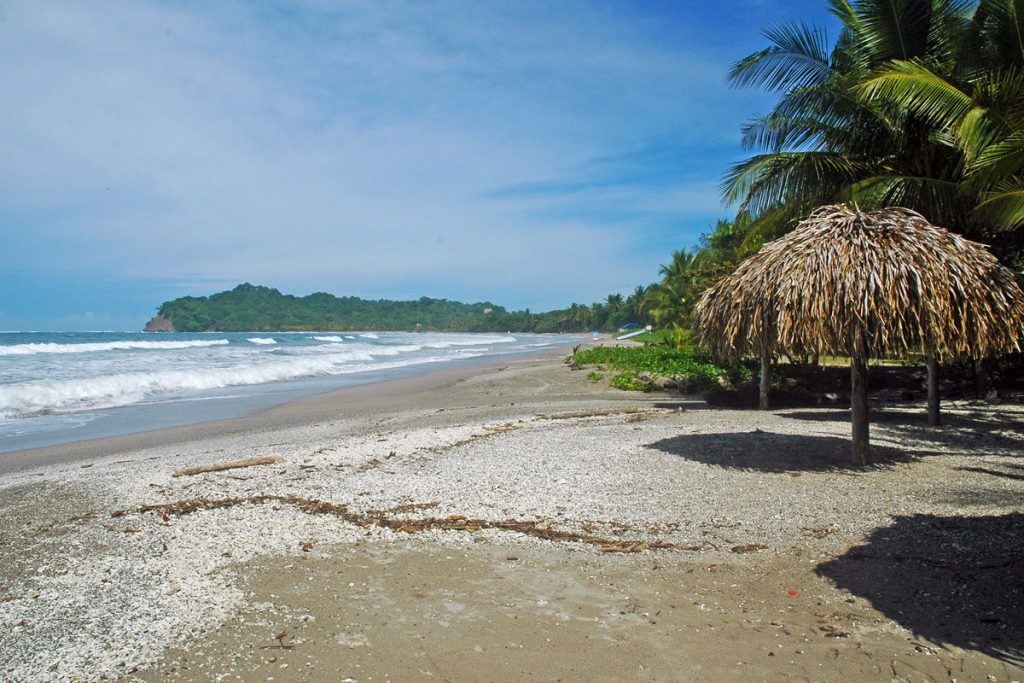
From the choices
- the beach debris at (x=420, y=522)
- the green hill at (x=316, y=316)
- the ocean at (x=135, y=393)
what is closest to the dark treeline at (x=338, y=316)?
the green hill at (x=316, y=316)

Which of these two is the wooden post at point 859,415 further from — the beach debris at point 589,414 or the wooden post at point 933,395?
the beach debris at point 589,414

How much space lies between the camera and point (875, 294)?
6398 millimetres

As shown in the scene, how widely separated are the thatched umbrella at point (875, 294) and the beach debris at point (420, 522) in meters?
2.58

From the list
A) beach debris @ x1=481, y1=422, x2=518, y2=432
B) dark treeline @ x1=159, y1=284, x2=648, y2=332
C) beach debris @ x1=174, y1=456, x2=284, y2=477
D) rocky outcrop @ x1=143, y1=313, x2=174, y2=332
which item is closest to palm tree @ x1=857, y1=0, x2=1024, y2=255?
beach debris @ x1=481, y1=422, x2=518, y2=432

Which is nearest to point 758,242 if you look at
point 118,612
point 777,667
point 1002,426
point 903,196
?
point 903,196

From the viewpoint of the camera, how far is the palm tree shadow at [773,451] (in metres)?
7.45

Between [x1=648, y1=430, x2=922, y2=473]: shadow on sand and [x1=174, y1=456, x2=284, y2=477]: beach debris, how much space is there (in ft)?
15.3

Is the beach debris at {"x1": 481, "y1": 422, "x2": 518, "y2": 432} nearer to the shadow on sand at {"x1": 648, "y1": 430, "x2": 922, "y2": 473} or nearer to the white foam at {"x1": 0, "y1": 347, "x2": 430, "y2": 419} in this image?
the shadow on sand at {"x1": 648, "y1": 430, "x2": 922, "y2": 473}

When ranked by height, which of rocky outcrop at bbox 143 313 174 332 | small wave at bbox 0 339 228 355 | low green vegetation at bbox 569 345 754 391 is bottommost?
low green vegetation at bbox 569 345 754 391

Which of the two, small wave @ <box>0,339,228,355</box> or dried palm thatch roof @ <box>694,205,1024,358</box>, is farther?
small wave @ <box>0,339,228,355</box>

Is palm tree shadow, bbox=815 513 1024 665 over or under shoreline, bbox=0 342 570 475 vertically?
under

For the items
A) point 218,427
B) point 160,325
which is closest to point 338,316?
point 160,325

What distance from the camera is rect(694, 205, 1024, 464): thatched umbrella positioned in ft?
21.0

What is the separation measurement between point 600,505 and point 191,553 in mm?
3405
